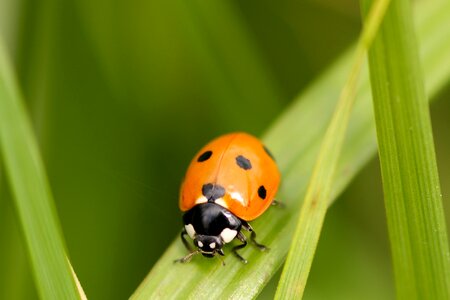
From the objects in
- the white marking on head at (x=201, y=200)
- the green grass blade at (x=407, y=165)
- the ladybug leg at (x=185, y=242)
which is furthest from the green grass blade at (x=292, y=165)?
the green grass blade at (x=407, y=165)

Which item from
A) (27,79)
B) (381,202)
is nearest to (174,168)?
(27,79)

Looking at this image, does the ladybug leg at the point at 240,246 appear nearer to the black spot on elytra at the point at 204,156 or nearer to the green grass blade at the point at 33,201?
the black spot on elytra at the point at 204,156

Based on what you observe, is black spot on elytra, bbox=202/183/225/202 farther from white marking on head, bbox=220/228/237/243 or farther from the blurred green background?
the blurred green background

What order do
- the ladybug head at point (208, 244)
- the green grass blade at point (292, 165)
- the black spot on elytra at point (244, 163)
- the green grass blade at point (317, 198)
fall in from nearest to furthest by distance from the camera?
the green grass blade at point (317, 198)
the green grass blade at point (292, 165)
the ladybug head at point (208, 244)
the black spot on elytra at point (244, 163)

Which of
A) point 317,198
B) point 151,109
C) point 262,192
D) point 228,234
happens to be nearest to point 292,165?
point 262,192

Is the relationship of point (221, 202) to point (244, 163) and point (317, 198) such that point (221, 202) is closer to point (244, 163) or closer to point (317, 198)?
point (244, 163)

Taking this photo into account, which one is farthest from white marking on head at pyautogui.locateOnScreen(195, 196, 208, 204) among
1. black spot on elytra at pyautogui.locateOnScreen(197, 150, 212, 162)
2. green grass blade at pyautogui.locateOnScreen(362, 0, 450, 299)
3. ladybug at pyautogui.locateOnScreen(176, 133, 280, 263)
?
green grass blade at pyautogui.locateOnScreen(362, 0, 450, 299)
